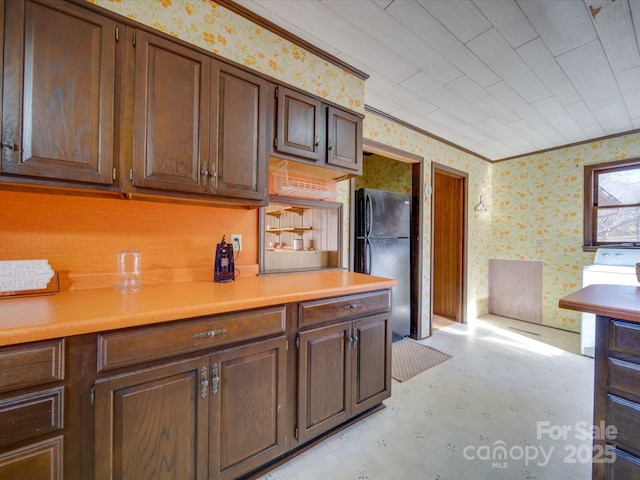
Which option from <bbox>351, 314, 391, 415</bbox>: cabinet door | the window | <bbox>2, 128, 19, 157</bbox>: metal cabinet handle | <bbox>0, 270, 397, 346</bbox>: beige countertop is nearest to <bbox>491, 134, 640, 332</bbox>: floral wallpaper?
the window

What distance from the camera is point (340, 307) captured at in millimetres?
1562

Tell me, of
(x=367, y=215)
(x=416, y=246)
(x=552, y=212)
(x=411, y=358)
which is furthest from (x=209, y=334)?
(x=552, y=212)

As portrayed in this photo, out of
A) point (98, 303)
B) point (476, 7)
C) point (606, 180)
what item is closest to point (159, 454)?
point (98, 303)

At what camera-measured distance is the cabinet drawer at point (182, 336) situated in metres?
0.94

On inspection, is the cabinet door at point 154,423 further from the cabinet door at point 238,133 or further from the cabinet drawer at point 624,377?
the cabinet drawer at point 624,377

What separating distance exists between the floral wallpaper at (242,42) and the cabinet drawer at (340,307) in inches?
58.8

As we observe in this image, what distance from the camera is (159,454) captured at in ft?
3.44

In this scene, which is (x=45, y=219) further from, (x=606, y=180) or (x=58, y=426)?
(x=606, y=180)

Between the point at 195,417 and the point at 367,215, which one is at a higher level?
the point at 367,215

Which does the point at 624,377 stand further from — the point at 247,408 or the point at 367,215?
the point at 367,215

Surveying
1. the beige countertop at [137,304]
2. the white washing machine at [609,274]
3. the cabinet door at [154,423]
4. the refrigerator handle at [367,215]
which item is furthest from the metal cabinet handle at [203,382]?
the white washing machine at [609,274]

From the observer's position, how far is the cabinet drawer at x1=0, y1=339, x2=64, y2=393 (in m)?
0.79

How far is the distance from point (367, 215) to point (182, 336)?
221 cm

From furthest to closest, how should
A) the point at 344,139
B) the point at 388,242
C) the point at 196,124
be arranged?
the point at 388,242 < the point at 344,139 < the point at 196,124
